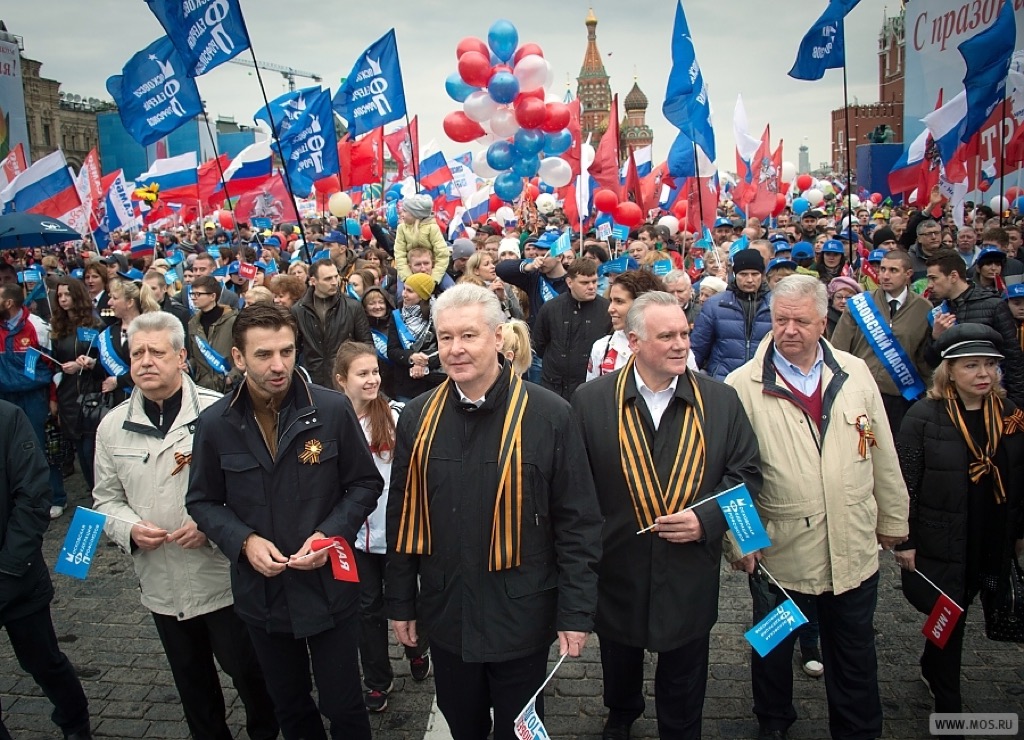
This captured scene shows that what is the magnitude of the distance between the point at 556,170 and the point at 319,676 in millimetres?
12332

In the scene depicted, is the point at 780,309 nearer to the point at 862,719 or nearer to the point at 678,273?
the point at 862,719

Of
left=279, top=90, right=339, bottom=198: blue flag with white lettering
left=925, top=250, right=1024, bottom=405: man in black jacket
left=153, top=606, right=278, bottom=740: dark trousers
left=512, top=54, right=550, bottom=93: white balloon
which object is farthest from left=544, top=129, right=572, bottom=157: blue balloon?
left=153, top=606, right=278, bottom=740: dark trousers

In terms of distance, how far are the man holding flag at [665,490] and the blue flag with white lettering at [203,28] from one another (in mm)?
6078

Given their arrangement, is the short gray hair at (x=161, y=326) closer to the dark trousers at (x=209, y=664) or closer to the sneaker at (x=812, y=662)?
the dark trousers at (x=209, y=664)

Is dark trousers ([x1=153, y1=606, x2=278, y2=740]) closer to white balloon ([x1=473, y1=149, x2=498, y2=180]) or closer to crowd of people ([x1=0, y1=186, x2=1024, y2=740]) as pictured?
crowd of people ([x1=0, y1=186, x2=1024, y2=740])

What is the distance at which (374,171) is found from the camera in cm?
1878

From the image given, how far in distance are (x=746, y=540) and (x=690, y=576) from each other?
0.31 m

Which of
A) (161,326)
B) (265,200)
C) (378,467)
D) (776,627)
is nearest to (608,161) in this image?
(265,200)

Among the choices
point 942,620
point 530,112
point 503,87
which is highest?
point 503,87

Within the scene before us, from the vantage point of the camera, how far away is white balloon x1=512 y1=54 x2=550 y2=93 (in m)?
12.4

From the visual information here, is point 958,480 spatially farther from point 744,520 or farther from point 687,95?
point 687,95

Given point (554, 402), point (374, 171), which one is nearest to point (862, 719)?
point (554, 402)

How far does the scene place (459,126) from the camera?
43.4 feet

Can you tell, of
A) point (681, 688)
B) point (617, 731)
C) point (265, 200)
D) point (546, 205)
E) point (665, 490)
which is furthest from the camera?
point (546, 205)
